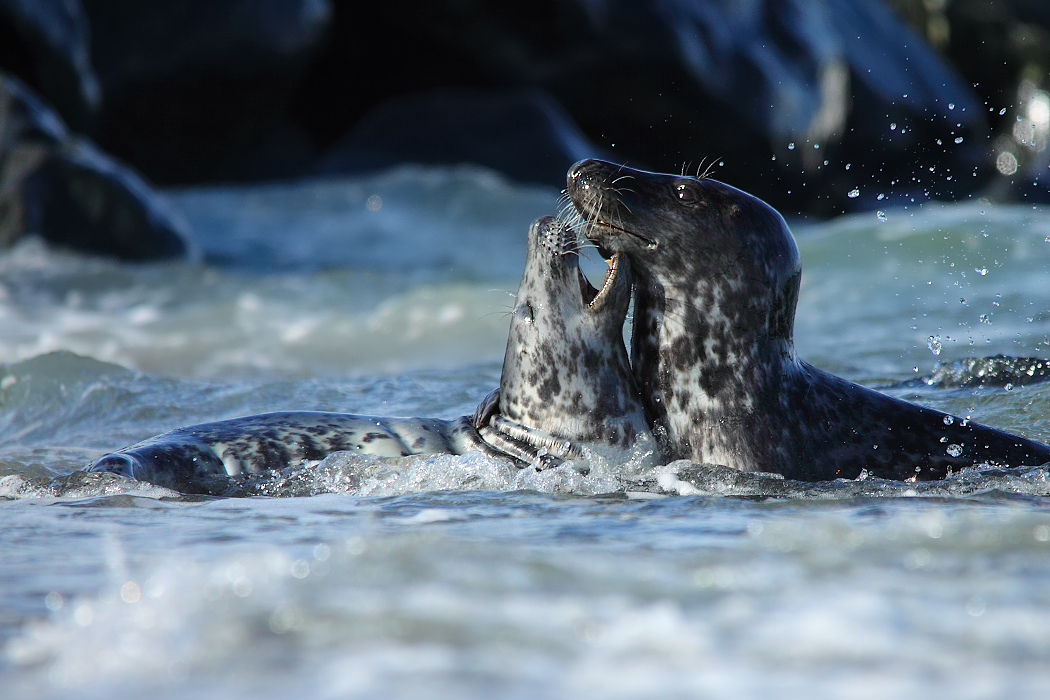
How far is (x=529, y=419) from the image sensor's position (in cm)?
466

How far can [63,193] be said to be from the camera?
11.8m

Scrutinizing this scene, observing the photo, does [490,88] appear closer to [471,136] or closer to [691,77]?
[471,136]

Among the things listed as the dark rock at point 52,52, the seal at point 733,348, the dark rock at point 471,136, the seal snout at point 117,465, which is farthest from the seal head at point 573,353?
the dark rock at point 471,136

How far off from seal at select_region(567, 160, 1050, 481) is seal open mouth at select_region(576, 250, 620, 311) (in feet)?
0.17

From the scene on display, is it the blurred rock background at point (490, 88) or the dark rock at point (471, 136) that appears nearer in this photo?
the blurred rock background at point (490, 88)

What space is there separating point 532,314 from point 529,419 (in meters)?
0.43

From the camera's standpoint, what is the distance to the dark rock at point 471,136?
625 inches

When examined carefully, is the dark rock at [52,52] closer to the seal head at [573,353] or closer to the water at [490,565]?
the water at [490,565]

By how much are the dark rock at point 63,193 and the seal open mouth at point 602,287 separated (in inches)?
337

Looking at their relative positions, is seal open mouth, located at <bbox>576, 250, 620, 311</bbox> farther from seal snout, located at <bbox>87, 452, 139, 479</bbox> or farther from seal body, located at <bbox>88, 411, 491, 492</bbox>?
seal snout, located at <bbox>87, 452, 139, 479</bbox>

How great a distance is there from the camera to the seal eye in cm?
444

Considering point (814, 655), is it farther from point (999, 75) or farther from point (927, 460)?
point (999, 75)

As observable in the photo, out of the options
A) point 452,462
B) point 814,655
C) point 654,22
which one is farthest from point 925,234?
point 814,655

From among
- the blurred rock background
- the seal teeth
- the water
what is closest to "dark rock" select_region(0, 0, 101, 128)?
the blurred rock background
